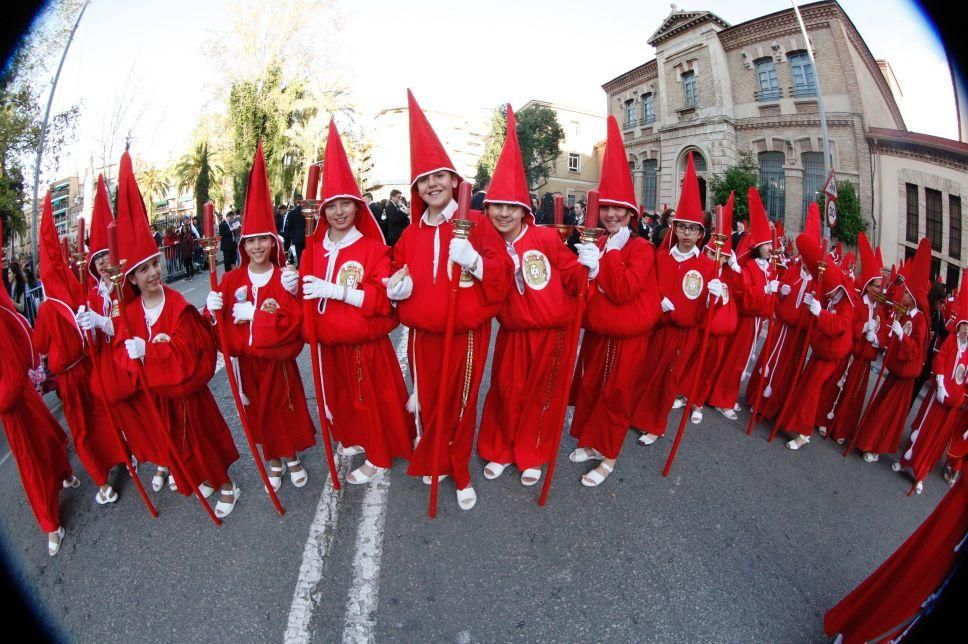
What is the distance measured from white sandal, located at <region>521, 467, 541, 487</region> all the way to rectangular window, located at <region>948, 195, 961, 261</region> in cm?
291

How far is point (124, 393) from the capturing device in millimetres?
2771

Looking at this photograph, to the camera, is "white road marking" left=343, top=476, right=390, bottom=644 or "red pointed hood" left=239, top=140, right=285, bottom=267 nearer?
"white road marking" left=343, top=476, right=390, bottom=644

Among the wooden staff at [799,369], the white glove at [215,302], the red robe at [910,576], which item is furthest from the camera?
the wooden staff at [799,369]

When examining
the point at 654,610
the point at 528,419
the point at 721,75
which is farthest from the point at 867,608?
the point at 721,75

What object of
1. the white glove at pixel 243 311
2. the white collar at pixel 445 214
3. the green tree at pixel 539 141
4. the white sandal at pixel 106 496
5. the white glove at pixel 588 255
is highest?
the green tree at pixel 539 141

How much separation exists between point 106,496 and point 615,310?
Answer: 386 cm

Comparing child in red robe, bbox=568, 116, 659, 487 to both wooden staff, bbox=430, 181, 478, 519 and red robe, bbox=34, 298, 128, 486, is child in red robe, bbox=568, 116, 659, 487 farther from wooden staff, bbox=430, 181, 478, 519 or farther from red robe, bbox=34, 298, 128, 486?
red robe, bbox=34, 298, 128, 486

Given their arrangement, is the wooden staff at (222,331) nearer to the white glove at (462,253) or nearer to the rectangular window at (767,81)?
the white glove at (462,253)

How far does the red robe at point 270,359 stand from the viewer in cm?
280

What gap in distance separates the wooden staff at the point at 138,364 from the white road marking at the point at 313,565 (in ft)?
2.15

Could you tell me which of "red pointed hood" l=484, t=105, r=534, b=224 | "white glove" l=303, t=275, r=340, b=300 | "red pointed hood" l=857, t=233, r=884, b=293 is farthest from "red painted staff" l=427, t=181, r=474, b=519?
"red pointed hood" l=857, t=233, r=884, b=293

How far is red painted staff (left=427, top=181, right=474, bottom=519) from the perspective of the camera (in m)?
2.30

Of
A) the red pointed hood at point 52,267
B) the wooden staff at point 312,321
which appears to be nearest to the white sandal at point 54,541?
the red pointed hood at point 52,267

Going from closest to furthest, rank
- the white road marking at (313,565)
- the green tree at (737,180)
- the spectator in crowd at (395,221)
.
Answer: the white road marking at (313,565) < the green tree at (737,180) < the spectator in crowd at (395,221)
